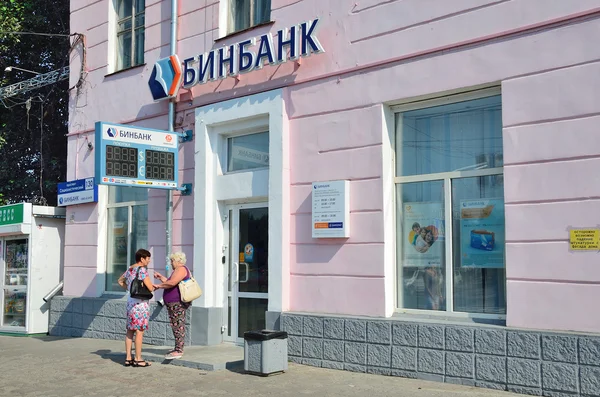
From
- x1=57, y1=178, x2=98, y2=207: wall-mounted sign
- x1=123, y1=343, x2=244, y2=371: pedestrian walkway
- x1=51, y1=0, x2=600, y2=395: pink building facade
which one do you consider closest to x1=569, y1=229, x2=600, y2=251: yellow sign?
x1=51, y1=0, x2=600, y2=395: pink building facade

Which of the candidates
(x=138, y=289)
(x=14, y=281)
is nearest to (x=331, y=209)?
(x=138, y=289)

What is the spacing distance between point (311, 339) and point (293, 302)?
69 cm

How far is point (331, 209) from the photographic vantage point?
28.7ft

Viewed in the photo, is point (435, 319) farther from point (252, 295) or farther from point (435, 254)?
point (252, 295)

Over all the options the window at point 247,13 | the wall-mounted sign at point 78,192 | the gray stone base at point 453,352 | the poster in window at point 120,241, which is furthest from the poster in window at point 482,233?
the wall-mounted sign at point 78,192

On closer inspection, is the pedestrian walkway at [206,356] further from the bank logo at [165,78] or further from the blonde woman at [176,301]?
the bank logo at [165,78]

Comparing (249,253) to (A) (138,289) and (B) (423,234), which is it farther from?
(B) (423,234)

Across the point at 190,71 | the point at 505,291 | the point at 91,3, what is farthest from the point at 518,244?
the point at 91,3

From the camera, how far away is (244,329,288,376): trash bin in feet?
26.6

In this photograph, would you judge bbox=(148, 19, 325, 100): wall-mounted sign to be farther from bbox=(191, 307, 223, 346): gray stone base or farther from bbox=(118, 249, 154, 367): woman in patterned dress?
bbox=(191, 307, 223, 346): gray stone base

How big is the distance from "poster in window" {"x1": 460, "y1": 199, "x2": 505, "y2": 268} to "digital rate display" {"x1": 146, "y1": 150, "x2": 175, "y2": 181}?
496 centimetres

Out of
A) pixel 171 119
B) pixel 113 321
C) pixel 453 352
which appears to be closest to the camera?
pixel 453 352

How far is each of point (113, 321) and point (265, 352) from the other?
191 inches

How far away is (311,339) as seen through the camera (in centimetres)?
878
